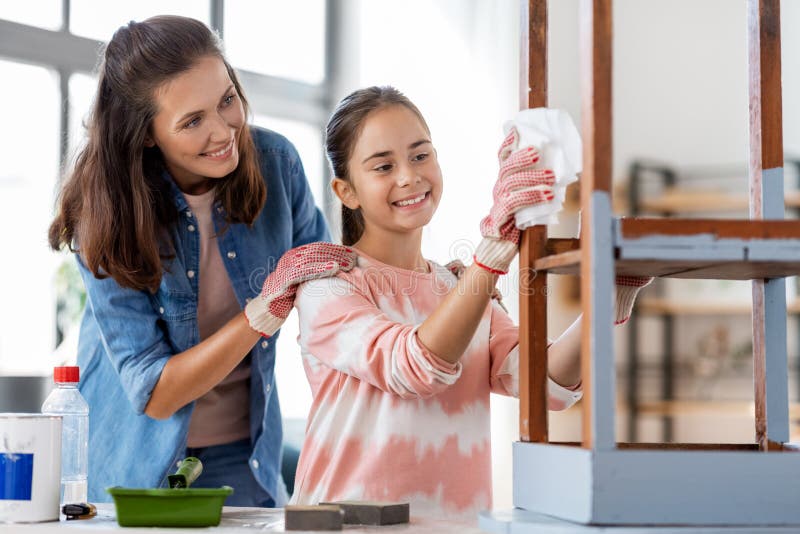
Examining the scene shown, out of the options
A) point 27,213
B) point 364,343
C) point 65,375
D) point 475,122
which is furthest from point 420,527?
point 475,122

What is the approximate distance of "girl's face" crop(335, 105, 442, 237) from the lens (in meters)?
1.59

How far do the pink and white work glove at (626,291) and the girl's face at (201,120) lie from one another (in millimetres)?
747

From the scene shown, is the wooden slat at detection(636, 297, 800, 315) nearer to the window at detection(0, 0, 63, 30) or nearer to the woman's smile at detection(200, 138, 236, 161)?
the window at detection(0, 0, 63, 30)

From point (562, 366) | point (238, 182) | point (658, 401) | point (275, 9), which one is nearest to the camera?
point (562, 366)

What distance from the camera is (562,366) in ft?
4.75

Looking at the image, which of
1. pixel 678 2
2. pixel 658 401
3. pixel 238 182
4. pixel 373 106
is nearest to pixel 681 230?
pixel 373 106

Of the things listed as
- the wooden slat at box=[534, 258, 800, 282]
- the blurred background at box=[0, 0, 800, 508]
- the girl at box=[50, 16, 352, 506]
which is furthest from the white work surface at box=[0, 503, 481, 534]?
the blurred background at box=[0, 0, 800, 508]

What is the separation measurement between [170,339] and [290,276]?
380 mm

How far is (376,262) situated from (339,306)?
151 millimetres

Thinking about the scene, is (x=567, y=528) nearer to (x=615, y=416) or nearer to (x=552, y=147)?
(x=615, y=416)

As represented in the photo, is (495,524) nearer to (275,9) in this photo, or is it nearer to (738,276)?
(738,276)

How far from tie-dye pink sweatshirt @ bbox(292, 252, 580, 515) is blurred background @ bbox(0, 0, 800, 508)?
1.47 meters

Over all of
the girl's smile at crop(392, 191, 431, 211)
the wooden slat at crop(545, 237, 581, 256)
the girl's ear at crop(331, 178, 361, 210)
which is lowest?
the wooden slat at crop(545, 237, 581, 256)

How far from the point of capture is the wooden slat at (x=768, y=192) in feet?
4.07
